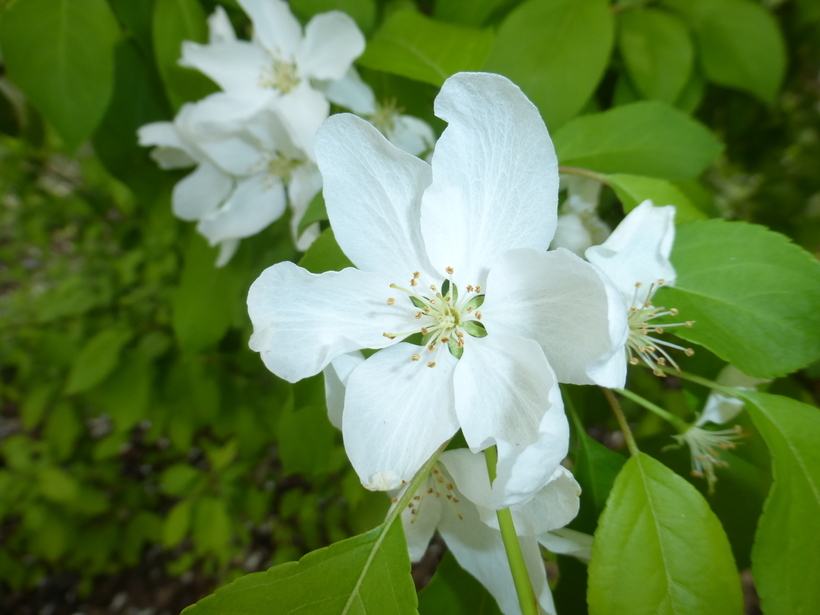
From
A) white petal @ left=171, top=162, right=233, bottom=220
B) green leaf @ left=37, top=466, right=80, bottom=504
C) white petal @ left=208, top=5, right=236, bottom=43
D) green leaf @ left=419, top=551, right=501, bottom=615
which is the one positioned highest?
white petal @ left=208, top=5, right=236, bottom=43

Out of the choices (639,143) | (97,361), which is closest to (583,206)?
(639,143)

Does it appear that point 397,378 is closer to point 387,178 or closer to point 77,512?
point 387,178

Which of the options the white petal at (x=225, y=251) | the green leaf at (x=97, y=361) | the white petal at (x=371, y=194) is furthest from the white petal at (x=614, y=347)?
the green leaf at (x=97, y=361)

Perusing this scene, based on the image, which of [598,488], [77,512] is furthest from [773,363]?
[77,512]

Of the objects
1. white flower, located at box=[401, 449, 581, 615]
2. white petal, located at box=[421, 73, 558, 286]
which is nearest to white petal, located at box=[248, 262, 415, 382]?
white petal, located at box=[421, 73, 558, 286]

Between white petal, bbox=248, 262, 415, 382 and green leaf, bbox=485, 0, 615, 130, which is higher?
green leaf, bbox=485, 0, 615, 130

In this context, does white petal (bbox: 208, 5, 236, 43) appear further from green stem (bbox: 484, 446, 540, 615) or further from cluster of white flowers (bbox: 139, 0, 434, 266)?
green stem (bbox: 484, 446, 540, 615)
